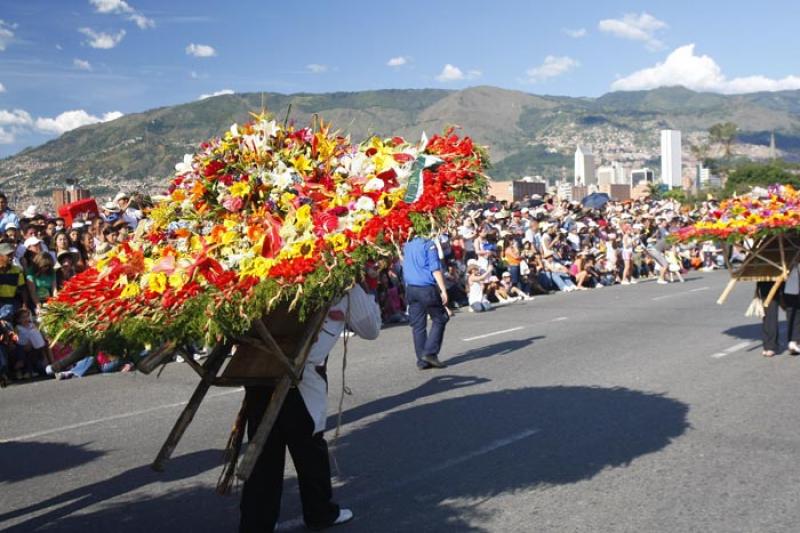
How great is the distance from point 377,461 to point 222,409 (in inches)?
107

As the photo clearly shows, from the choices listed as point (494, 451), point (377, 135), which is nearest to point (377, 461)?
point (494, 451)

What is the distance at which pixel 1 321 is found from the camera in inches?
465

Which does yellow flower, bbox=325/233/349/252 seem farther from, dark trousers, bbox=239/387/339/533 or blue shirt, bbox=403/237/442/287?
blue shirt, bbox=403/237/442/287

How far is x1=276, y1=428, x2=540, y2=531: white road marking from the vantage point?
529 cm

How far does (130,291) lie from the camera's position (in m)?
4.23

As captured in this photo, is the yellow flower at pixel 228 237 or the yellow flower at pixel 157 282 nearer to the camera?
the yellow flower at pixel 157 282

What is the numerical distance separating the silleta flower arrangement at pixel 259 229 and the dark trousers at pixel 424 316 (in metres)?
5.46

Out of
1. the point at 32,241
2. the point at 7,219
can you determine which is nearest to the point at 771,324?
the point at 32,241

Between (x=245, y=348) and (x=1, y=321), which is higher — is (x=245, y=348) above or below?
above

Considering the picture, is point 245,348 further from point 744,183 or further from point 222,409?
point 744,183

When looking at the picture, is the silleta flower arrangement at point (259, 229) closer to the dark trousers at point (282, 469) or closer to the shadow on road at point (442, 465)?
the dark trousers at point (282, 469)

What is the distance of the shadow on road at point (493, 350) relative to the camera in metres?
11.5

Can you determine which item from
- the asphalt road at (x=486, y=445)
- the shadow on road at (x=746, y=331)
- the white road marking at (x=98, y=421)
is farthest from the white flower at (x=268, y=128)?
the shadow on road at (x=746, y=331)

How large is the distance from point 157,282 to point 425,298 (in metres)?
6.67
